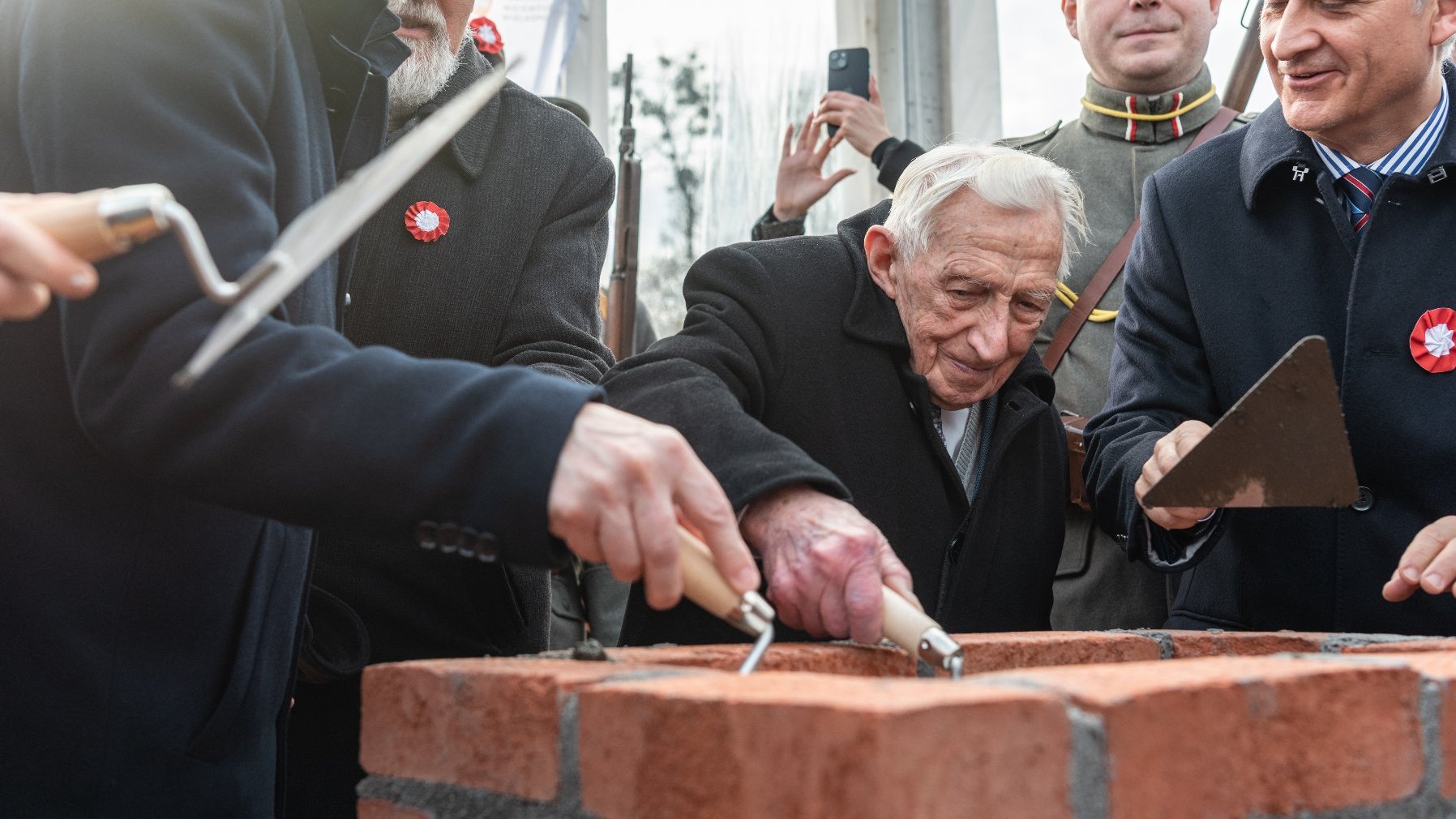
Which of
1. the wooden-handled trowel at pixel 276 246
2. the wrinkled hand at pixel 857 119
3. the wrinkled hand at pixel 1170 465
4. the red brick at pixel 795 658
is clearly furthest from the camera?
the wrinkled hand at pixel 857 119

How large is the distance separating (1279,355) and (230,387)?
1746 mm

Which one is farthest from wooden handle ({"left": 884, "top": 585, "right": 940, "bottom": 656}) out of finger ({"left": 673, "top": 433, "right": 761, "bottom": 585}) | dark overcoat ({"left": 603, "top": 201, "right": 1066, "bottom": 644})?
dark overcoat ({"left": 603, "top": 201, "right": 1066, "bottom": 644})

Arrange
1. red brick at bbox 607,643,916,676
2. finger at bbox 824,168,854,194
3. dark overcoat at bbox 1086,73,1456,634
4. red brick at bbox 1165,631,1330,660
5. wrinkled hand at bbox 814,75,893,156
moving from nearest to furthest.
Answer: red brick at bbox 607,643,916,676, red brick at bbox 1165,631,1330,660, dark overcoat at bbox 1086,73,1456,634, wrinkled hand at bbox 814,75,893,156, finger at bbox 824,168,854,194

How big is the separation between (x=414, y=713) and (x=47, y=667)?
1.10 feet

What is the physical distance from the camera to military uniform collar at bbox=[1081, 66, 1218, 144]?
139 inches

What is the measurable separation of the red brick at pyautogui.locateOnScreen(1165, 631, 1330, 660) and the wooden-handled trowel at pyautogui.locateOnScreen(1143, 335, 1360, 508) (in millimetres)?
170

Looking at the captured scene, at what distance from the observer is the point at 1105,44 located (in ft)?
11.7

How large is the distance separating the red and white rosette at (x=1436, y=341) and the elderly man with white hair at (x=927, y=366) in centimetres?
58

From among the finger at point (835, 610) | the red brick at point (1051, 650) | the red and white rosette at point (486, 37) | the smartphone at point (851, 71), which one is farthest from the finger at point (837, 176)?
the finger at point (835, 610)

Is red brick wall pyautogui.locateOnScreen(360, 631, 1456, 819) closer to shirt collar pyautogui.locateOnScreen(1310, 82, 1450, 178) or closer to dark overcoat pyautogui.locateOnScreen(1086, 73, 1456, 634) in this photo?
dark overcoat pyautogui.locateOnScreen(1086, 73, 1456, 634)

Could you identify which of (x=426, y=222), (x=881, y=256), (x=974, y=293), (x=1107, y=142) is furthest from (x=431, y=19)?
(x=1107, y=142)

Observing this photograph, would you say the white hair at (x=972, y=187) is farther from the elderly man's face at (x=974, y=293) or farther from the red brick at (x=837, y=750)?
the red brick at (x=837, y=750)

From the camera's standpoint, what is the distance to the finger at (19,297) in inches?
38.8

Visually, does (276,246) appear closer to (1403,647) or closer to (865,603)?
(865,603)
